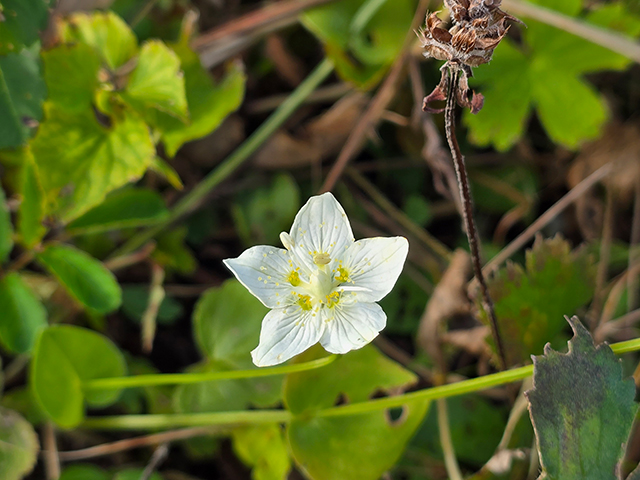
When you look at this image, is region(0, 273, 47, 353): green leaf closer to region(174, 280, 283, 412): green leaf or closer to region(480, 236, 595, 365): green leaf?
region(174, 280, 283, 412): green leaf

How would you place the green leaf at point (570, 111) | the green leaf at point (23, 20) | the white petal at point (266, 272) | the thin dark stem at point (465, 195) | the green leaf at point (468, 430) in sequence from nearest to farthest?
the thin dark stem at point (465, 195), the white petal at point (266, 272), the green leaf at point (23, 20), the green leaf at point (468, 430), the green leaf at point (570, 111)

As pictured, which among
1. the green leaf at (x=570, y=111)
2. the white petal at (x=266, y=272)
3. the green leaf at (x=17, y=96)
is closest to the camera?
the white petal at (x=266, y=272)

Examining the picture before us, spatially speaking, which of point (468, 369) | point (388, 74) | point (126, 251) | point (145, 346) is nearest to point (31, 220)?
point (126, 251)

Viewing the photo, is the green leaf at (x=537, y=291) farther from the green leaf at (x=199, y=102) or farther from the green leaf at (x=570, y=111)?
the green leaf at (x=199, y=102)

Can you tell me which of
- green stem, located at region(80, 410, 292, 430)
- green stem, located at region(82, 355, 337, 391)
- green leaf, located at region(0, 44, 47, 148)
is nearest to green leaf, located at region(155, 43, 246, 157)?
green leaf, located at region(0, 44, 47, 148)

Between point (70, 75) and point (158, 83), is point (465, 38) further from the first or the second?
point (70, 75)

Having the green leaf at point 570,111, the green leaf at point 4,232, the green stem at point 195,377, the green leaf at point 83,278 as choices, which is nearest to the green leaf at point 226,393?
the green stem at point 195,377
